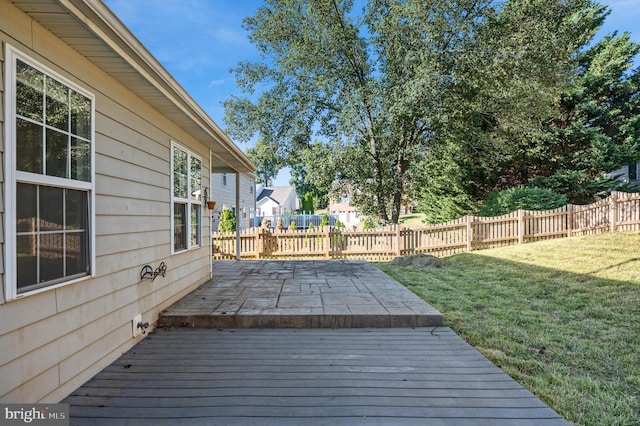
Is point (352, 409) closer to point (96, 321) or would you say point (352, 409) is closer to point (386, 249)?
point (96, 321)

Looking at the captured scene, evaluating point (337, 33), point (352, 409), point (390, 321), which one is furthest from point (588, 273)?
point (337, 33)

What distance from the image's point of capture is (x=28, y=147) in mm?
1885

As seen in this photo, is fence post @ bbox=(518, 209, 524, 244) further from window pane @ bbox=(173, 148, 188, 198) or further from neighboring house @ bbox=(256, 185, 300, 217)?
neighboring house @ bbox=(256, 185, 300, 217)

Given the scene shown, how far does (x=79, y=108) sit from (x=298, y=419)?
2.47 metres

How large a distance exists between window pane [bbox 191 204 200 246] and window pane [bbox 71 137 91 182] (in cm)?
229

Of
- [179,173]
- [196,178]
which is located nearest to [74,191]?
[179,173]

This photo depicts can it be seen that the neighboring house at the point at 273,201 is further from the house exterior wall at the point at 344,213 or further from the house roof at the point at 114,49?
the house roof at the point at 114,49

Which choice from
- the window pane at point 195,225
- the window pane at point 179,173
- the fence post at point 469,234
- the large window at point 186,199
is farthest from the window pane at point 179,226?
the fence post at point 469,234

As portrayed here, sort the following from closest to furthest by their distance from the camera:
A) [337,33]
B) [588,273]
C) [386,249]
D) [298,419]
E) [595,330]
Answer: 1. [298,419]
2. [595,330]
3. [588,273]
4. [386,249]
5. [337,33]

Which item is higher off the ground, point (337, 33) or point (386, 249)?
point (337, 33)

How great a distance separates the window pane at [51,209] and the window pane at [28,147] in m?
0.14

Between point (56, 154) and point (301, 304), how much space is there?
8.76 feet

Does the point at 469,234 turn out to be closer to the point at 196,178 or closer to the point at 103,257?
the point at 196,178

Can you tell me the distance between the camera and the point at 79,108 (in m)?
2.34
